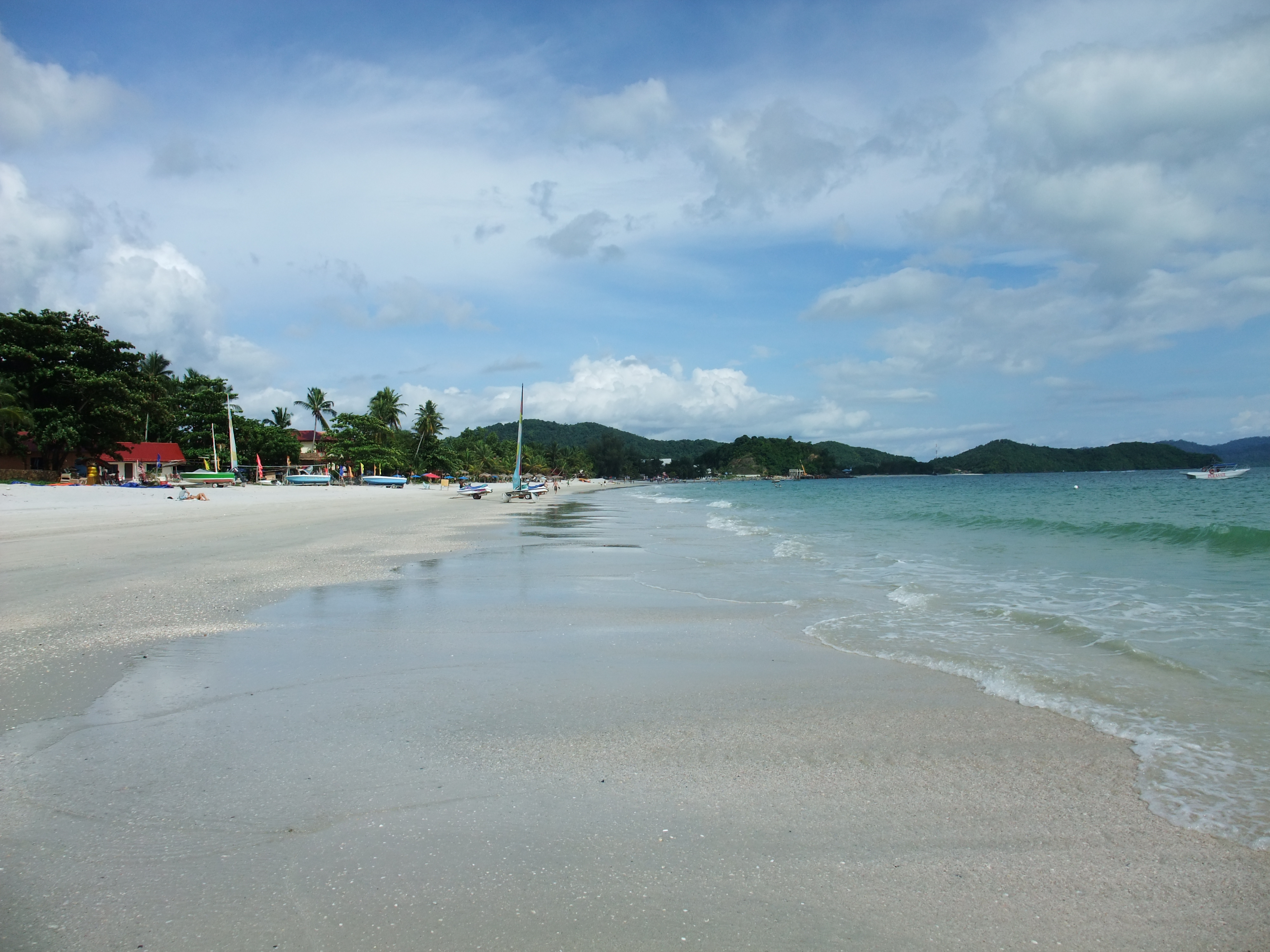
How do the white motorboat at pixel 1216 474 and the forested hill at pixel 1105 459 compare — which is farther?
the forested hill at pixel 1105 459

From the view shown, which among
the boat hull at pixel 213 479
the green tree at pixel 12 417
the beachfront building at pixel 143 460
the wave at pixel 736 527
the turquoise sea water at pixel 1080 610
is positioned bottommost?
the wave at pixel 736 527

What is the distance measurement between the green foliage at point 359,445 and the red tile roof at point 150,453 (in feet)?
45.9

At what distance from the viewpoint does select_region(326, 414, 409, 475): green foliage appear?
72.1m

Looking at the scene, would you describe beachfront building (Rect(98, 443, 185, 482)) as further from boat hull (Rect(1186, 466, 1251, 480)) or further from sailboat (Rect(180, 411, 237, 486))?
boat hull (Rect(1186, 466, 1251, 480))

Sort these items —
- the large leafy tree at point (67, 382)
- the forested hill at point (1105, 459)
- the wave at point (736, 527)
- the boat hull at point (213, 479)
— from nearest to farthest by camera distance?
1. the wave at point (736, 527)
2. the large leafy tree at point (67, 382)
3. the boat hull at point (213, 479)
4. the forested hill at point (1105, 459)

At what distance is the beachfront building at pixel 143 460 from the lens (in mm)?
50438

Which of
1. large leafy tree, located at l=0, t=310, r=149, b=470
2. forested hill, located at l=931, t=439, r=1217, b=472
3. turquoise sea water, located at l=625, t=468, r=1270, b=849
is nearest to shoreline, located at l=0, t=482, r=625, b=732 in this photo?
turquoise sea water, located at l=625, t=468, r=1270, b=849

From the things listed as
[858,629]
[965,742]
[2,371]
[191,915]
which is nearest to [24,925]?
[191,915]

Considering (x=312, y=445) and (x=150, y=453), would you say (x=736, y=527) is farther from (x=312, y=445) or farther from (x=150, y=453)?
(x=312, y=445)

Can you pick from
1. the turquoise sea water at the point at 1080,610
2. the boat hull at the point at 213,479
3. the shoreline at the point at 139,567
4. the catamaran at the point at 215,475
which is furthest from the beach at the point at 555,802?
the catamaran at the point at 215,475

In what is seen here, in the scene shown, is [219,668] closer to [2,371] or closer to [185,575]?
→ [185,575]

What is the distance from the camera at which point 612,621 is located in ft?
28.2

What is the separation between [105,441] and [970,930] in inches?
2041

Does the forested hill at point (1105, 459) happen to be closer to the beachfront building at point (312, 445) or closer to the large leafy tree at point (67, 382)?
the beachfront building at point (312, 445)
